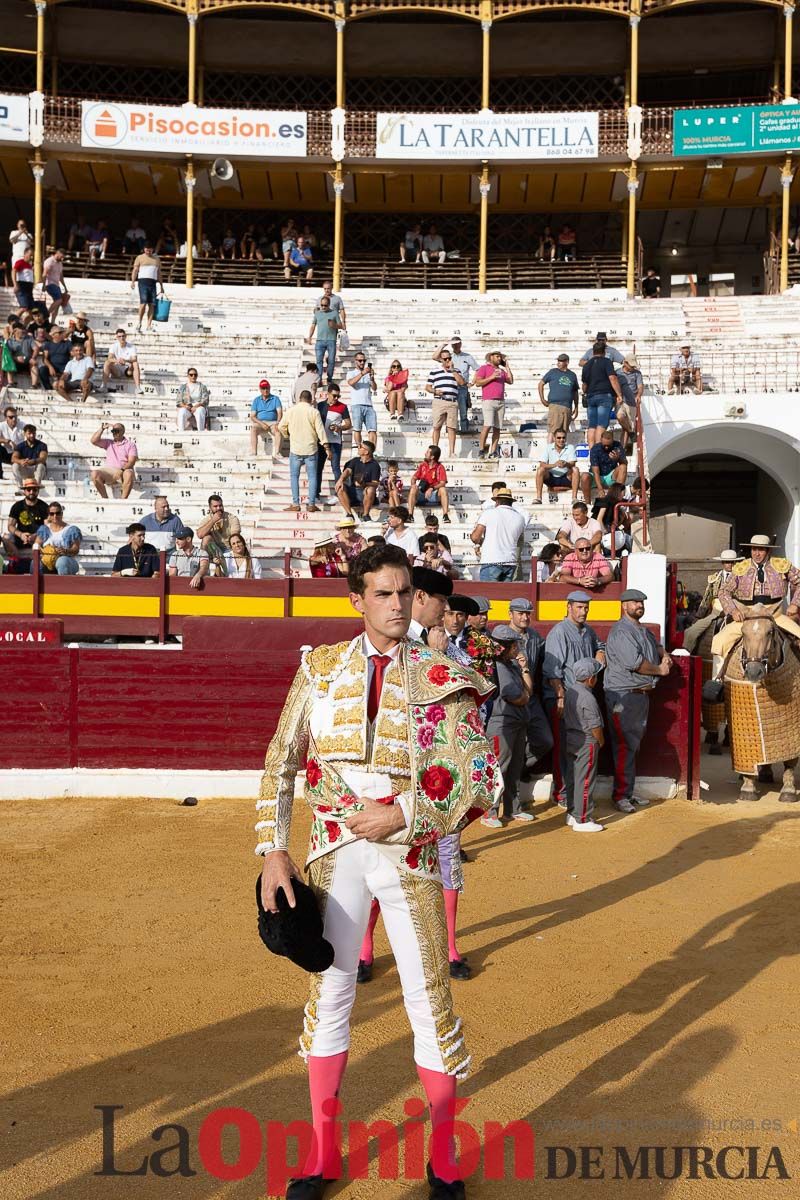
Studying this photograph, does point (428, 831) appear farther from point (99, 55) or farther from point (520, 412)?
point (99, 55)

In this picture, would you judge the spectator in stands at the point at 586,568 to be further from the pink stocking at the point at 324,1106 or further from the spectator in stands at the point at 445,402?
the pink stocking at the point at 324,1106

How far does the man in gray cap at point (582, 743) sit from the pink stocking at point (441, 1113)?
4.51m

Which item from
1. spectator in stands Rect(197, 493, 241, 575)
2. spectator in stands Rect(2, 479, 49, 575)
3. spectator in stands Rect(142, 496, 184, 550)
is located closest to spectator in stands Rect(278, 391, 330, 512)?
spectator in stands Rect(197, 493, 241, 575)

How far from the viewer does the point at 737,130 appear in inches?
795

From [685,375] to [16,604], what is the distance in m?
10.1

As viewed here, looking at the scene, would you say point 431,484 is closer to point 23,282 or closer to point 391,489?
point 391,489

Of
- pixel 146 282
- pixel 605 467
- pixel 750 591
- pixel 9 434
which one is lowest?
pixel 750 591

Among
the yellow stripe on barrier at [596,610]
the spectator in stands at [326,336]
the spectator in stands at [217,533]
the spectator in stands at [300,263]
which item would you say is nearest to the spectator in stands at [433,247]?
the spectator in stands at [300,263]

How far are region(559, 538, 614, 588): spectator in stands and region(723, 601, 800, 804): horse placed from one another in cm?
203

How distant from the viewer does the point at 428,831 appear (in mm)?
2889

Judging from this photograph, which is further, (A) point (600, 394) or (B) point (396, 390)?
(B) point (396, 390)

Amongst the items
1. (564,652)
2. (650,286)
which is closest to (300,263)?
(650,286)

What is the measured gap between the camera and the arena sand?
3.36m

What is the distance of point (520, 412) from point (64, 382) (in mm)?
6197
